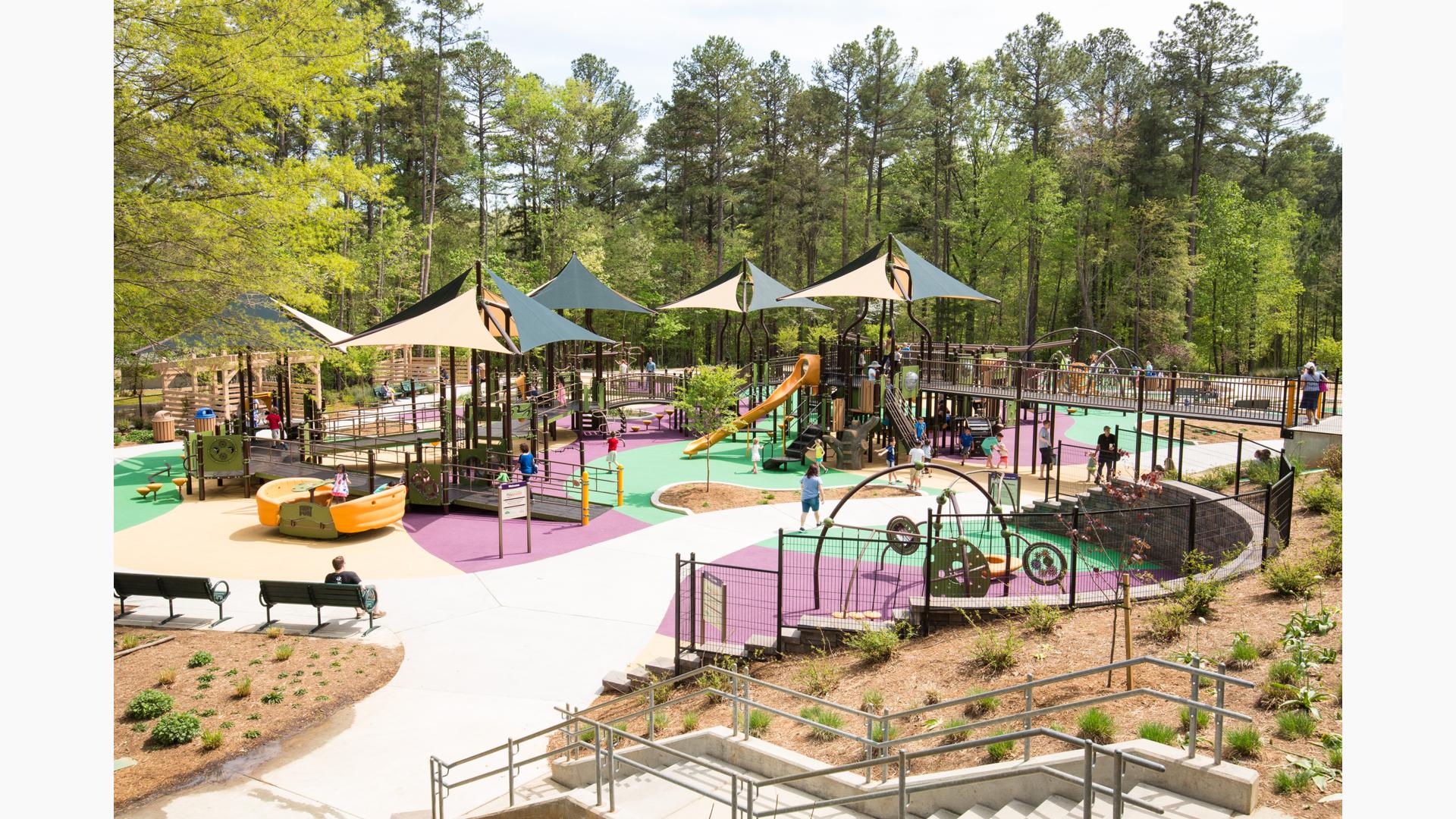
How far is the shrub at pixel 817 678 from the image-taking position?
9469mm

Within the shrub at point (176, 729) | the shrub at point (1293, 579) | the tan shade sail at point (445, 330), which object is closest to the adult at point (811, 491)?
the tan shade sail at point (445, 330)

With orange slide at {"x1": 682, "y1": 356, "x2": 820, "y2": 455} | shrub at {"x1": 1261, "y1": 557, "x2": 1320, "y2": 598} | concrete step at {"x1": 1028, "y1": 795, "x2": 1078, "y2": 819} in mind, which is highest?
Answer: orange slide at {"x1": 682, "y1": 356, "x2": 820, "y2": 455}

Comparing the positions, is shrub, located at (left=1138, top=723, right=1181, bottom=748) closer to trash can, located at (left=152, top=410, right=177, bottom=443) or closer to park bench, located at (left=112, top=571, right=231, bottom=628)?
park bench, located at (left=112, top=571, right=231, bottom=628)

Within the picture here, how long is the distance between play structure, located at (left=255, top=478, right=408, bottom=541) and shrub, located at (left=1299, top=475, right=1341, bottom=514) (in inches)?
682

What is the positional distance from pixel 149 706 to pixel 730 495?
13652 mm

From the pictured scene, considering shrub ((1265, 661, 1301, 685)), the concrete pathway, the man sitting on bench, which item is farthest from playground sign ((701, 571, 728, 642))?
shrub ((1265, 661, 1301, 685))

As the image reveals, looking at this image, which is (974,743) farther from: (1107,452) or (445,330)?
(445,330)

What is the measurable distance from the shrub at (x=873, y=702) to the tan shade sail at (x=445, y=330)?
14.8 meters

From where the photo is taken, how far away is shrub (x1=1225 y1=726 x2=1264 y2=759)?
6.23 m

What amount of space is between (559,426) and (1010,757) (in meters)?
31.7

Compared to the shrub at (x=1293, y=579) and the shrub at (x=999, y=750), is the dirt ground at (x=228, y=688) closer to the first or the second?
the shrub at (x=999, y=750)

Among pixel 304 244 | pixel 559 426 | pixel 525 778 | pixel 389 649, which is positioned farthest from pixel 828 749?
pixel 559 426

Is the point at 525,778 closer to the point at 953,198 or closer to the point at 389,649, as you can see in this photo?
the point at 389,649

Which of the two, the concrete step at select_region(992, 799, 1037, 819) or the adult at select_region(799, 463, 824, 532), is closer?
the concrete step at select_region(992, 799, 1037, 819)
